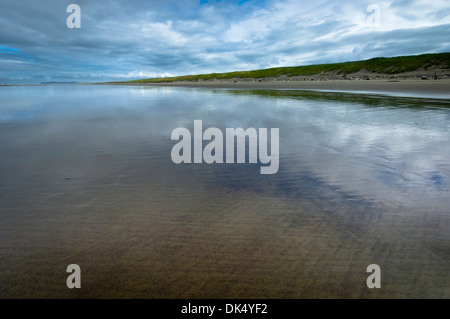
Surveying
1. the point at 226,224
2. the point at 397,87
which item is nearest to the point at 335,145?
the point at 226,224

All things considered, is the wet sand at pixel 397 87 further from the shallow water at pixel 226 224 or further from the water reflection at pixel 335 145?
the shallow water at pixel 226 224

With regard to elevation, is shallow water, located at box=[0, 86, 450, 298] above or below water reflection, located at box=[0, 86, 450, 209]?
below

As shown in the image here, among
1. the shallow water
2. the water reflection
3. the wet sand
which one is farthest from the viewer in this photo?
the wet sand

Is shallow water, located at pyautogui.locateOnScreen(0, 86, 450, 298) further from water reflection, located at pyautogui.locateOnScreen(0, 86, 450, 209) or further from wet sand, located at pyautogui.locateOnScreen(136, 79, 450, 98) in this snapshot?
wet sand, located at pyautogui.locateOnScreen(136, 79, 450, 98)

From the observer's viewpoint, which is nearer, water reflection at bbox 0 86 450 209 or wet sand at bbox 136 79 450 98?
water reflection at bbox 0 86 450 209

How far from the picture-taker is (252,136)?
658 centimetres

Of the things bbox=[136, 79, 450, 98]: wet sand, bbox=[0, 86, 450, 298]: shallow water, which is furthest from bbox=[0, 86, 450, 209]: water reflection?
bbox=[136, 79, 450, 98]: wet sand

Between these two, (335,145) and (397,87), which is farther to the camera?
(397,87)

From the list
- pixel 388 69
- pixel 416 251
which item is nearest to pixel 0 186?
pixel 416 251

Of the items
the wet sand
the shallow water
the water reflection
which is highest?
the wet sand

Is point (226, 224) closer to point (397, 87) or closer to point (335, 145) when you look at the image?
point (335, 145)

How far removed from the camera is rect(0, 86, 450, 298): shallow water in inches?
75.4

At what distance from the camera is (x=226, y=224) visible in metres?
2.62

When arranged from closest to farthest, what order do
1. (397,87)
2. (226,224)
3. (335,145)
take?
(226,224) → (335,145) → (397,87)
